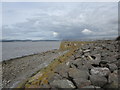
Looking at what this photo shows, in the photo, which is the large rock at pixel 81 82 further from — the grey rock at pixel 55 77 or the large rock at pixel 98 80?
the grey rock at pixel 55 77

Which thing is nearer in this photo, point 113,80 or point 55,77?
point 113,80

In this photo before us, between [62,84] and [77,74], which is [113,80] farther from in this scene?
[62,84]

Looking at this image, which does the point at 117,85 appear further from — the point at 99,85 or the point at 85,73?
the point at 85,73

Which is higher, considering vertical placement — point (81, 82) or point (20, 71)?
point (81, 82)

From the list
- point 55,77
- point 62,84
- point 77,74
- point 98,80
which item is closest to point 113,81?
point 98,80

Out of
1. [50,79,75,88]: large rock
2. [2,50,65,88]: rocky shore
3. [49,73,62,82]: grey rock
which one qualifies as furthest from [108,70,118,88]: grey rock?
[2,50,65,88]: rocky shore

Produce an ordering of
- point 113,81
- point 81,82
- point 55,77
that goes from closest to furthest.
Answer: point 113,81 < point 81,82 < point 55,77

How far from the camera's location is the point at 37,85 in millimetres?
2496

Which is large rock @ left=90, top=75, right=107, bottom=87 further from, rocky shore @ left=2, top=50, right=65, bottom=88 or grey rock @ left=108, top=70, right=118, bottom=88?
rocky shore @ left=2, top=50, right=65, bottom=88

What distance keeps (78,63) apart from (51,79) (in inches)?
49.6

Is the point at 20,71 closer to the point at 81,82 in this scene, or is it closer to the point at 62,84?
the point at 62,84

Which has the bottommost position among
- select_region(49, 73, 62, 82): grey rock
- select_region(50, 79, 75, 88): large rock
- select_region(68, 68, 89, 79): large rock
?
select_region(50, 79, 75, 88): large rock

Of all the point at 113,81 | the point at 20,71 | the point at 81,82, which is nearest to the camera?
the point at 113,81

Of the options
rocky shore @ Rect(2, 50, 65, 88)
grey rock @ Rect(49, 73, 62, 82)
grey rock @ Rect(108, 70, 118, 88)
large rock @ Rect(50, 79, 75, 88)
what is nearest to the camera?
grey rock @ Rect(108, 70, 118, 88)
